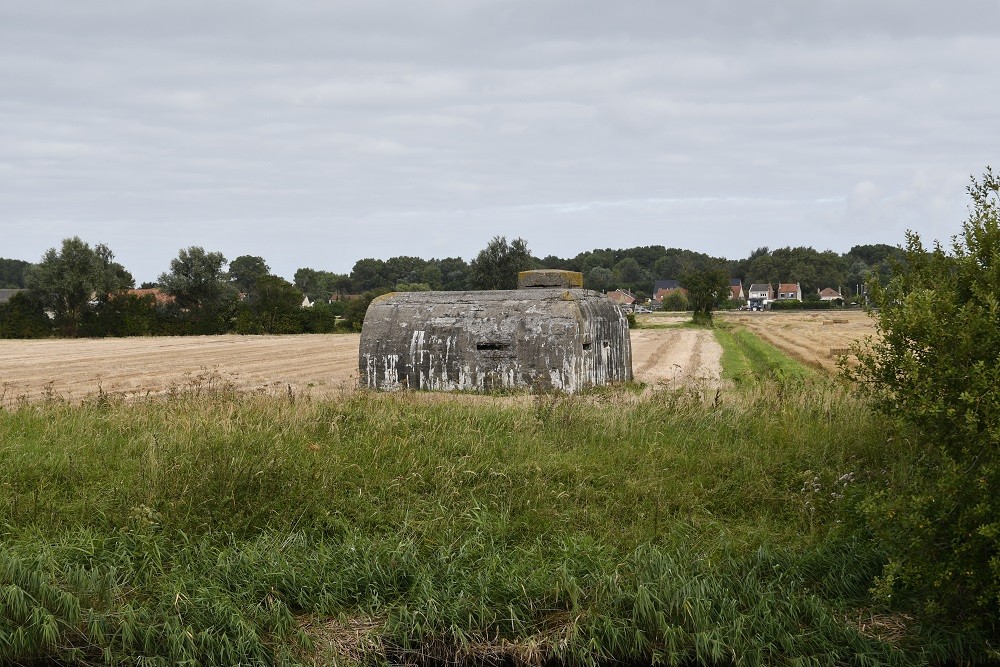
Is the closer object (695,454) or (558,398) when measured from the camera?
(695,454)

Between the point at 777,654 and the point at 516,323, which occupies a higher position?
the point at 516,323

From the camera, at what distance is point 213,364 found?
28.0m

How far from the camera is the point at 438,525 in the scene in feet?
24.1

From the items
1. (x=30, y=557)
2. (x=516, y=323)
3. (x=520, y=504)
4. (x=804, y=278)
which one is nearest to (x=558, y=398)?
(x=520, y=504)

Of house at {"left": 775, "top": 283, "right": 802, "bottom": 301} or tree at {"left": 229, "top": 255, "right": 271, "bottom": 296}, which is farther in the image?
house at {"left": 775, "top": 283, "right": 802, "bottom": 301}

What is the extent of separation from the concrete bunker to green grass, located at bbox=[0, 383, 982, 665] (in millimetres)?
5802

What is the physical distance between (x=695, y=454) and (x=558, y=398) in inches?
115

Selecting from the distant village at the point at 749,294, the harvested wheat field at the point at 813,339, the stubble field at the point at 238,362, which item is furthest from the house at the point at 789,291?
the stubble field at the point at 238,362

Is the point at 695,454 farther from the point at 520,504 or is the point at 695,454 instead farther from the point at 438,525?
the point at 438,525

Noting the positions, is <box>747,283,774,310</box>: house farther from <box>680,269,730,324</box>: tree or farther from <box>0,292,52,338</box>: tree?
<box>0,292,52,338</box>: tree

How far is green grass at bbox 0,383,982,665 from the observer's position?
6.00 m

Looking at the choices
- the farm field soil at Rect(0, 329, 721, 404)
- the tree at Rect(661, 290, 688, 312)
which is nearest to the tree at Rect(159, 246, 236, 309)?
the farm field soil at Rect(0, 329, 721, 404)

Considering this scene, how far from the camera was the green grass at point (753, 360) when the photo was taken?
864 inches

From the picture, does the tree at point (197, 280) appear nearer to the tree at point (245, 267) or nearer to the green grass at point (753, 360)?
the green grass at point (753, 360)
